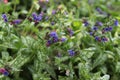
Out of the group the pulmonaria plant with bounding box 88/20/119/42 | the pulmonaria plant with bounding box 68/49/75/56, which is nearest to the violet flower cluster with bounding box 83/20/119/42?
the pulmonaria plant with bounding box 88/20/119/42

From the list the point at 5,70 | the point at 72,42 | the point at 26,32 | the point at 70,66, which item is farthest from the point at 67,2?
the point at 5,70

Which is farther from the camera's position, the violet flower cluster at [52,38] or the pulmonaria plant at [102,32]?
the pulmonaria plant at [102,32]

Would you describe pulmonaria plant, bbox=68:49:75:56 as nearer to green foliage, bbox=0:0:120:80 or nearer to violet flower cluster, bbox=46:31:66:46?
green foliage, bbox=0:0:120:80

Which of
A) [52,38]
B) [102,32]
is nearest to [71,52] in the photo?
[52,38]

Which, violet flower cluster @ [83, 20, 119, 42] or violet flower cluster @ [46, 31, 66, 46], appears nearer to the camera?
violet flower cluster @ [46, 31, 66, 46]

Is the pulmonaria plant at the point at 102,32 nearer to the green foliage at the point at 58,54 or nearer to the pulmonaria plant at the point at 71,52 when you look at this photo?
the green foliage at the point at 58,54

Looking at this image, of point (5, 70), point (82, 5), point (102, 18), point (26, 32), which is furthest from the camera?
point (82, 5)

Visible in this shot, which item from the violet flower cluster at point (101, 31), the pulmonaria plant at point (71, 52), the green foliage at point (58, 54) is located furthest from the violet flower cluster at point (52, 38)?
the violet flower cluster at point (101, 31)

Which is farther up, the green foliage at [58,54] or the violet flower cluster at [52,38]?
the violet flower cluster at [52,38]

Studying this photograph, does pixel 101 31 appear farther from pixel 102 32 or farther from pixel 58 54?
pixel 58 54

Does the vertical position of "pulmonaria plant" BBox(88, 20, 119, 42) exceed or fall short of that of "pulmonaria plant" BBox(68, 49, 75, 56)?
it exceeds it

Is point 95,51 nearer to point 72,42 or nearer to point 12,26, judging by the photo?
point 72,42
